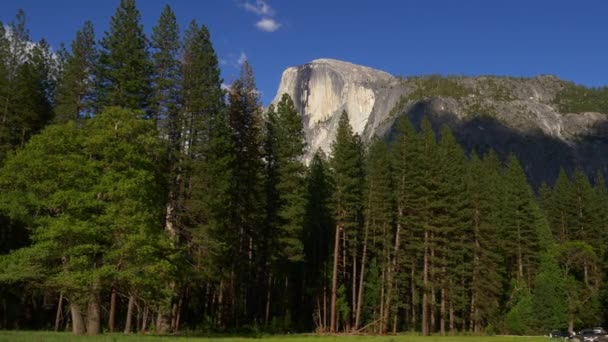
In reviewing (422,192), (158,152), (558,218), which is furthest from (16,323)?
(558,218)

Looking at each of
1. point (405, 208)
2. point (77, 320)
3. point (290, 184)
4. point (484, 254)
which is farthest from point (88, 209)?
point (484, 254)

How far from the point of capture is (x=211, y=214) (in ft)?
104

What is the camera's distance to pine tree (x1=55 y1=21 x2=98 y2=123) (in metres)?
34.0

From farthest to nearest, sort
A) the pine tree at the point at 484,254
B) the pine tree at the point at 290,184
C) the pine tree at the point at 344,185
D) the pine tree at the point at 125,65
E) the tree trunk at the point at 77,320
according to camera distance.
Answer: the pine tree at the point at 484,254, the pine tree at the point at 344,185, the pine tree at the point at 290,184, the pine tree at the point at 125,65, the tree trunk at the point at 77,320

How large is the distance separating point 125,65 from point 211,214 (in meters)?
10.00

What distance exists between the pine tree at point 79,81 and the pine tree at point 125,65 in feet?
4.79

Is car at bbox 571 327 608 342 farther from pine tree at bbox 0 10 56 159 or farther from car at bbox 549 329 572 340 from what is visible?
pine tree at bbox 0 10 56 159

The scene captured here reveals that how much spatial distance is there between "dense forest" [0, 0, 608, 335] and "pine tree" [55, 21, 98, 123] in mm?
159

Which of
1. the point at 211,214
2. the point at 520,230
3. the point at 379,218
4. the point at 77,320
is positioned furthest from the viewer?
the point at 520,230

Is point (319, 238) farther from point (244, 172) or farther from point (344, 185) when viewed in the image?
point (244, 172)

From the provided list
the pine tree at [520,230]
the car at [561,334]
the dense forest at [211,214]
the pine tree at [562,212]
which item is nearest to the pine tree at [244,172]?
the dense forest at [211,214]

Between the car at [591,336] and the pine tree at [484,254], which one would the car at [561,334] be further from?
the pine tree at [484,254]

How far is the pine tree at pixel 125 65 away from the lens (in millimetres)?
31219

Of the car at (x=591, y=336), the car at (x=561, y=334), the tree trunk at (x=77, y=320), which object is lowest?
the car at (x=561, y=334)
